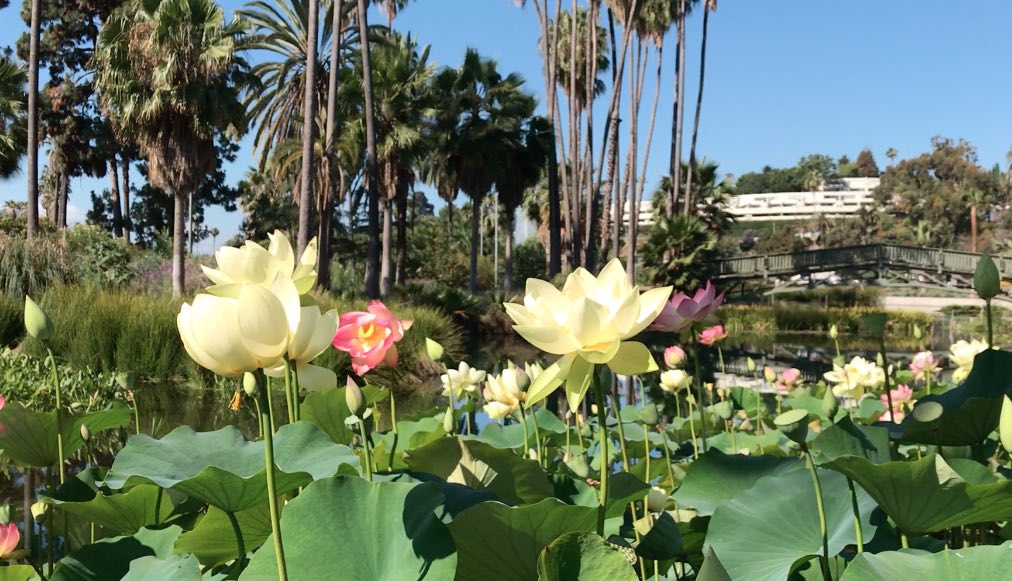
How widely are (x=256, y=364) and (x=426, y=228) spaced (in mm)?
38681

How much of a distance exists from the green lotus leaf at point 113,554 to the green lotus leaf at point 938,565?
0.74 meters

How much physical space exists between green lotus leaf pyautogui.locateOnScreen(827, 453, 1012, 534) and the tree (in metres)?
104

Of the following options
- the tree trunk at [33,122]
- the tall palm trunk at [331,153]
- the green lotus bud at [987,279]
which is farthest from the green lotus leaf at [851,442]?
the tree trunk at [33,122]

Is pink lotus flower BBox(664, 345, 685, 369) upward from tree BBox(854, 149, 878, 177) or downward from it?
downward

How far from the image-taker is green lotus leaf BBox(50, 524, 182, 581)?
33.6 inches

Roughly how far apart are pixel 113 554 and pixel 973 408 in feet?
3.56

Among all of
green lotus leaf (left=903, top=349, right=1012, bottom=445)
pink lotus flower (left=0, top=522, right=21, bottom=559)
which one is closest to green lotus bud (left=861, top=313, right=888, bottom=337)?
green lotus leaf (left=903, top=349, right=1012, bottom=445)

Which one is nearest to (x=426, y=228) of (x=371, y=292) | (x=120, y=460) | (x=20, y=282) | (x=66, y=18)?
(x=66, y=18)

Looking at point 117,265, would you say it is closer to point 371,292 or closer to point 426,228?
point 371,292

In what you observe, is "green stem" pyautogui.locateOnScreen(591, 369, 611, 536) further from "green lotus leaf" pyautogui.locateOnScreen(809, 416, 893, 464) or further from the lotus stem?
"green lotus leaf" pyautogui.locateOnScreen(809, 416, 893, 464)

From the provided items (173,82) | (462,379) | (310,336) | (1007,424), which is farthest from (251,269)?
(173,82)

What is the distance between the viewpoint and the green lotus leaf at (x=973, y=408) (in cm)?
97

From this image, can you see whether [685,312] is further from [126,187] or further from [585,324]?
[126,187]

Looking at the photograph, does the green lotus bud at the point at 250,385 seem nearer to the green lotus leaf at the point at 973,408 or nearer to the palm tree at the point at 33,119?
the green lotus leaf at the point at 973,408
